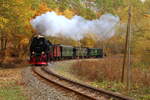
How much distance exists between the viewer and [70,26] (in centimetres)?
3972

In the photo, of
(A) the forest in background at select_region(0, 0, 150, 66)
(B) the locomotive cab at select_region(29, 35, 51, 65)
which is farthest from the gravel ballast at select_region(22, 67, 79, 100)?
(B) the locomotive cab at select_region(29, 35, 51, 65)

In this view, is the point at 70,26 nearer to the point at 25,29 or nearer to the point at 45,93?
the point at 25,29

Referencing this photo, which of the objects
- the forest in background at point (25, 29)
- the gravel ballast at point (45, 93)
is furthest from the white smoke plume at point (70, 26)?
the gravel ballast at point (45, 93)

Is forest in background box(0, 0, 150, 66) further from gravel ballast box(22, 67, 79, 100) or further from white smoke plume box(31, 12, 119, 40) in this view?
gravel ballast box(22, 67, 79, 100)

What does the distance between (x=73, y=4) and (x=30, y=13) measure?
5094cm

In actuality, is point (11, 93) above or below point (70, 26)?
below

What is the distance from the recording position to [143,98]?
1302cm

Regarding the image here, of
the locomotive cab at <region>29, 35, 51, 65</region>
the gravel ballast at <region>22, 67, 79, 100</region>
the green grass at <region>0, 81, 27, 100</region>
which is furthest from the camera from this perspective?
the locomotive cab at <region>29, 35, 51, 65</region>

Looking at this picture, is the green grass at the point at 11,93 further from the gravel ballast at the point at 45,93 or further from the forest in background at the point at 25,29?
the forest in background at the point at 25,29

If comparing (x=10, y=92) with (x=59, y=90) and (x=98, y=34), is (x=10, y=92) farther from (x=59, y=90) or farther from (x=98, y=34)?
(x=98, y=34)

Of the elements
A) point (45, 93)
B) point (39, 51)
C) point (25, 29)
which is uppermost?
point (25, 29)

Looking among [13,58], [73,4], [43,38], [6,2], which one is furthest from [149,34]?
[73,4]

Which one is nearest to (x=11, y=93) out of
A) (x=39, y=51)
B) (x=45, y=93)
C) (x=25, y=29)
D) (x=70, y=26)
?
(x=45, y=93)

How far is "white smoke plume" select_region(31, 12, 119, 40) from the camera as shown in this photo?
3284 centimetres
